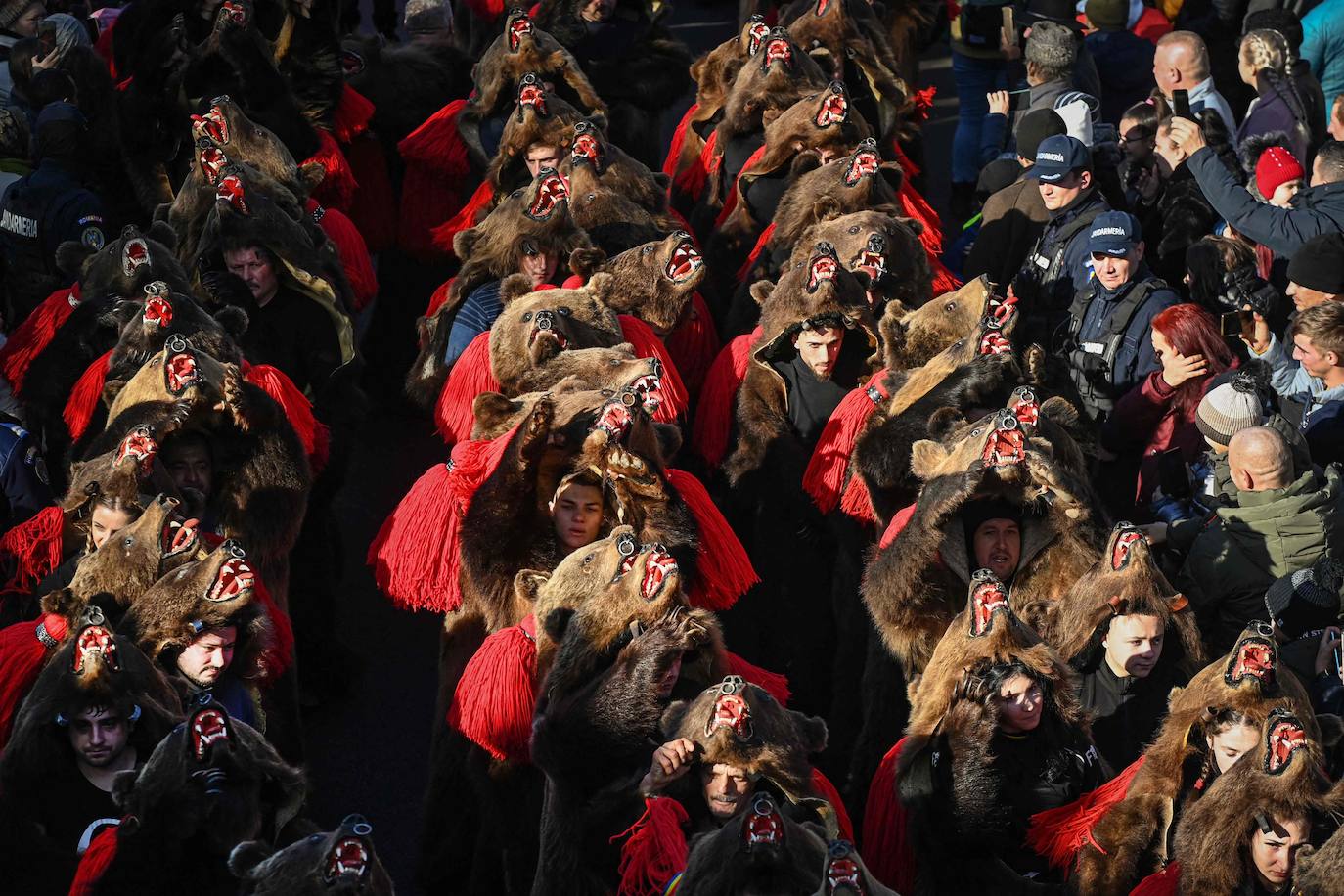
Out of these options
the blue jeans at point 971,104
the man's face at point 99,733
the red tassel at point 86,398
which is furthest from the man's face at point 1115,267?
the man's face at point 99,733

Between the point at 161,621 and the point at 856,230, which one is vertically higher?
the point at 161,621

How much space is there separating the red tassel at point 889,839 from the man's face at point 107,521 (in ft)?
7.69

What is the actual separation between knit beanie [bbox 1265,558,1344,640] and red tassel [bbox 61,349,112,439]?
157 inches

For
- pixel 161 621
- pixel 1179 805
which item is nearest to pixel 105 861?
pixel 161 621

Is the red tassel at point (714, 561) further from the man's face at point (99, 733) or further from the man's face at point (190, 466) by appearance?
the man's face at point (99, 733)

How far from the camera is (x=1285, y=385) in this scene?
7.55 m

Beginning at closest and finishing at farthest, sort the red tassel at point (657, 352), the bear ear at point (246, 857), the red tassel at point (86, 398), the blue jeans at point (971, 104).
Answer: the bear ear at point (246, 857)
the red tassel at point (86, 398)
the red tassel at point (657, 352)
the blue jeans at point (971, 104)

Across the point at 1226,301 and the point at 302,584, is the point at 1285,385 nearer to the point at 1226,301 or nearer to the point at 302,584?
the point at 1226,301

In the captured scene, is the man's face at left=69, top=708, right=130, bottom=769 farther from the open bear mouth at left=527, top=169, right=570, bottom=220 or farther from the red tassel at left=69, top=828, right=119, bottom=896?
the open bear mouth at left=527, top=169, right=570, bottom=220

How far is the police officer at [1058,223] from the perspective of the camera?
8.61 m

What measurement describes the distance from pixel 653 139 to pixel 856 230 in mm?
3603

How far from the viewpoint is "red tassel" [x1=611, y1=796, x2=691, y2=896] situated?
500 cm

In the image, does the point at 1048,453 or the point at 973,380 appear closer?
the point at 1048,453

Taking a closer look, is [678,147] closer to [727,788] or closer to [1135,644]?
[1135,644]
